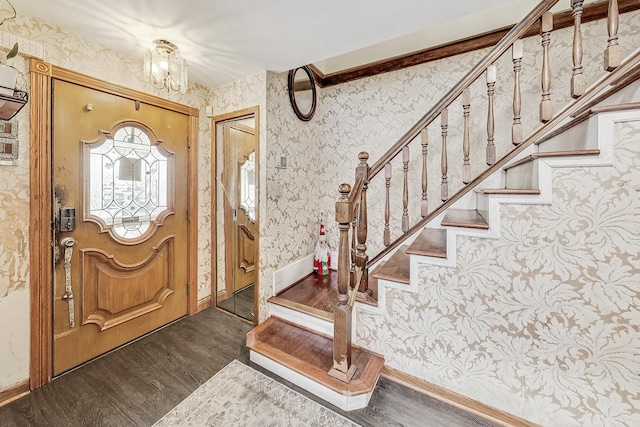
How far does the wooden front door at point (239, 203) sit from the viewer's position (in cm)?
228

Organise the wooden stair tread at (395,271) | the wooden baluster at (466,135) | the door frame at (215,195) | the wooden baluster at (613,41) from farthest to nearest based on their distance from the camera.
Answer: the door frame at (215,195) < the wooden stair tread at (395,271) < the wooden baluster at (466,135) < the wooden baluster at (613,41)

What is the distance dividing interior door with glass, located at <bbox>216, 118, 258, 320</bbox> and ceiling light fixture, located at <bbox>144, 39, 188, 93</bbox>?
0.65 metres

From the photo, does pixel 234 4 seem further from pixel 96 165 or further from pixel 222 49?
pixel 96 165

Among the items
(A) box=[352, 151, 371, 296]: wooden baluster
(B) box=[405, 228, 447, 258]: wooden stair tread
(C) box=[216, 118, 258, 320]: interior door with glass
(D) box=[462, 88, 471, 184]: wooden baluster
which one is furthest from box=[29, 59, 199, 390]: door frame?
(D) box=[462, 88, 471, 184]: wooden baluster

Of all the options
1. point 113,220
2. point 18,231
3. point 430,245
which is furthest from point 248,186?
point 430,245

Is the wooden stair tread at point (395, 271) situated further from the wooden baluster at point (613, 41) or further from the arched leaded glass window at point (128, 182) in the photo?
the arched leaded glass window at point (128, 182)

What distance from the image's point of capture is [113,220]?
179 centimetres

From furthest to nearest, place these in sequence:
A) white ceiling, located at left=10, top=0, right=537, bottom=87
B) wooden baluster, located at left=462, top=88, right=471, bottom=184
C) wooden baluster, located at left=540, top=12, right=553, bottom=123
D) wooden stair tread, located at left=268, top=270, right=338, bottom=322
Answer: wooden stair tread, located at left=268, top=270, right=338, bottom=322, wooden baluster, located at left=462, top=88, right=471, bottom=184, white ceiling, located at left=10, top=0, right=537, bottom=87, wooden baluster, located at left=540, top=12, right=553, bottom=123

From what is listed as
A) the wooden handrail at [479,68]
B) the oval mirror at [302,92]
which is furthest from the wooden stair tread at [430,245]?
the oval mirror at [302,92]

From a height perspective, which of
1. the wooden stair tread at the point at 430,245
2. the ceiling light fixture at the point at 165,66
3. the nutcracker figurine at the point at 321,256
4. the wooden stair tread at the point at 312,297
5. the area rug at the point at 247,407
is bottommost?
the area rug at the point at 247,407

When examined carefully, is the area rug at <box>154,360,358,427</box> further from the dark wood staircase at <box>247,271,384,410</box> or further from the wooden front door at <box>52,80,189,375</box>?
the wooden front door at <box>52,80,189,375</box>

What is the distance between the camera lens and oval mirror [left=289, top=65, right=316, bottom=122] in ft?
7.29

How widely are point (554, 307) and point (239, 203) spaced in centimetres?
239

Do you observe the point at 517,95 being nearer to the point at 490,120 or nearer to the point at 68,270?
the point at 490,120
